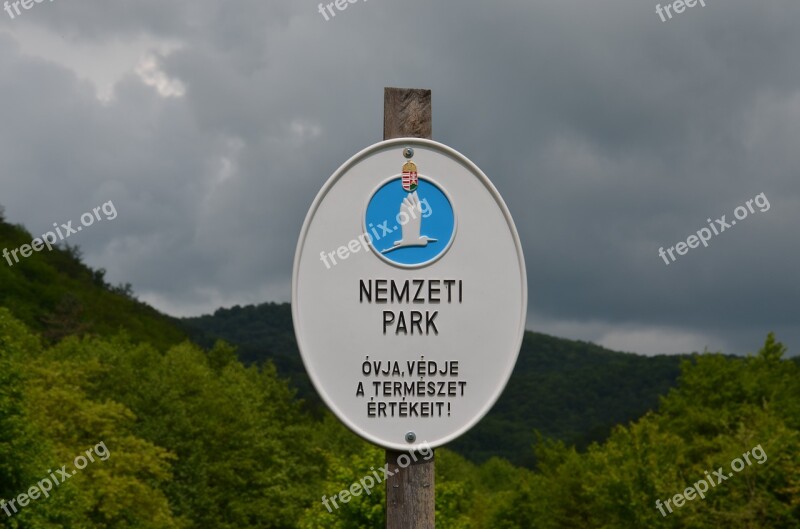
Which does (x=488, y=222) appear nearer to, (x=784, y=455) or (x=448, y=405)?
(x=448, y=405)

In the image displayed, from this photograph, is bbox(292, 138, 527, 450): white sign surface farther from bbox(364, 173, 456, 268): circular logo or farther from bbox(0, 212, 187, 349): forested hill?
bbox(0, 212, 187, 349): forested hill

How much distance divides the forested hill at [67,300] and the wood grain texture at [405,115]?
9392 cm

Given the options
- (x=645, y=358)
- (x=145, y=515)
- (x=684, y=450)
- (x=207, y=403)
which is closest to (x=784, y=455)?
(x=684, y=450)

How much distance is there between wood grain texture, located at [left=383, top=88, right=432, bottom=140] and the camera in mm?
6094

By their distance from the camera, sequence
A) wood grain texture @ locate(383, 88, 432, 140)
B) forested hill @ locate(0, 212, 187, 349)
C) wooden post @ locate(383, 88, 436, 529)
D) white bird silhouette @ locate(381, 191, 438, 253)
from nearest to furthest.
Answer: wooden post @ locate(383, 88, 436, 529), white bird silhouette @ locate(381, 191, 438, 253), wood grain texture @ locate(383, 88, 432, 140), forested hill @ locate(0, 212, 187, 349)

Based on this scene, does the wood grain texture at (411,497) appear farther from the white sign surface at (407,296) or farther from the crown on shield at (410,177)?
the crown on shield at (410,177)

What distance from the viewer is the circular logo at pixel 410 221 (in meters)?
5.92

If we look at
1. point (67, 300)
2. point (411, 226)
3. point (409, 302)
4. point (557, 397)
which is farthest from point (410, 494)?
point (557, 397)

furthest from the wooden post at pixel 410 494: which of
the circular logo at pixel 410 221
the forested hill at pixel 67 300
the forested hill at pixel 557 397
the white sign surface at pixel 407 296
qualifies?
the forested hill at pixel 557 397

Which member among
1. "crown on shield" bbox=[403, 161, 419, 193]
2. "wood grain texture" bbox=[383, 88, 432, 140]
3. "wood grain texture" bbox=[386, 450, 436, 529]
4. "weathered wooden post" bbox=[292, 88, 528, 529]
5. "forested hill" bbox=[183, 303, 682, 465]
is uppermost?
"forested hill" bbox=[183, 303, 682, 465]

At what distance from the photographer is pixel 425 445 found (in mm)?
5832

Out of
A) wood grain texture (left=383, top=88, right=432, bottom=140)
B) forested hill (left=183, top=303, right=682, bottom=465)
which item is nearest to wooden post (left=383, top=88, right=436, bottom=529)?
wood grain texture (left=383, top=88, right=432, bottom=140)

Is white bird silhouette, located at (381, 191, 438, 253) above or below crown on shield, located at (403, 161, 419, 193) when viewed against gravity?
below

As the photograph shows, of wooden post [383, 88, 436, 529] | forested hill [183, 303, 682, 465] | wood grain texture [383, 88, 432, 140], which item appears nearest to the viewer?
wooden post [383, 88, 436, 529]
